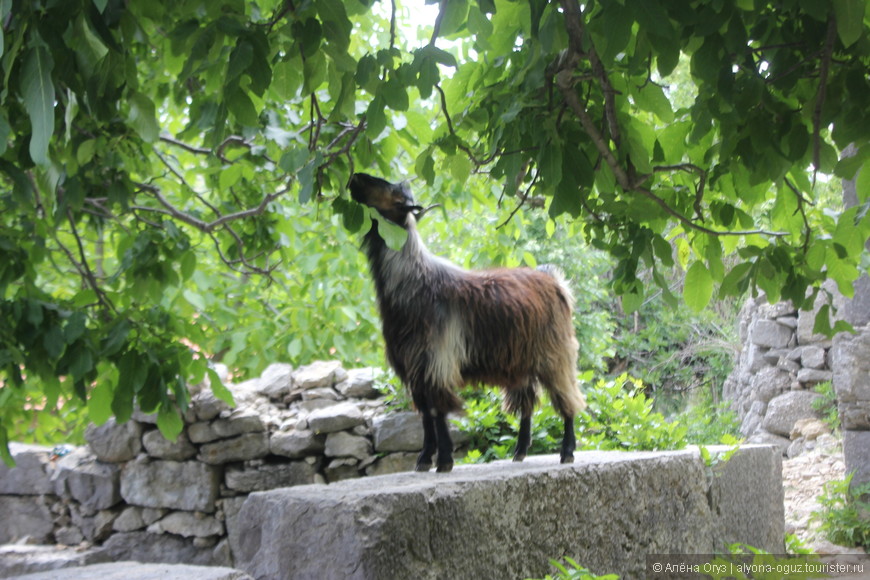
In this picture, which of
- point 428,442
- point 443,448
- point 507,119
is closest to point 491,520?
point 443,448

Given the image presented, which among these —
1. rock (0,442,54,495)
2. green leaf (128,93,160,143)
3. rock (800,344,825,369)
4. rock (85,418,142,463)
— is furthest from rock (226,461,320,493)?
rock (800,344,825,369)

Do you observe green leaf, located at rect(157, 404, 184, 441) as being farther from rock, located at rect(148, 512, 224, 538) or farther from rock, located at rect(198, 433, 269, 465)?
rock, located at rect(148, 512, 224, 538)

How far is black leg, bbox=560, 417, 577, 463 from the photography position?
396 cm

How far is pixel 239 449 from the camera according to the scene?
6.70 m

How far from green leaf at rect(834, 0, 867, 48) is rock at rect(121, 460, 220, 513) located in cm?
618

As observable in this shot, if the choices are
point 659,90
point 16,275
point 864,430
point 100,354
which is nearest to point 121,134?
point 16,275

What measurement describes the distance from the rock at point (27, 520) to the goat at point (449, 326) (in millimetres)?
5079

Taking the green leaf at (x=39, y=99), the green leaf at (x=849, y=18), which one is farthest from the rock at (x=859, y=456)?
the green leaf at (x=39, y=99)

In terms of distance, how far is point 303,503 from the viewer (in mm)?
2748

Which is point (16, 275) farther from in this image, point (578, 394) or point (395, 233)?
point (578, 394)

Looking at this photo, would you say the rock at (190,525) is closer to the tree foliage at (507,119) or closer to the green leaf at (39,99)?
the tree foliage at (507,119)

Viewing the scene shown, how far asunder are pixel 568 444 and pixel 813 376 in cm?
578

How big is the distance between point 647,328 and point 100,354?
21.6 ft

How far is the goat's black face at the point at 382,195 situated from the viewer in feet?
11.5
